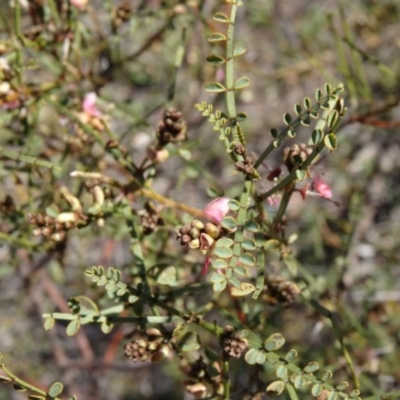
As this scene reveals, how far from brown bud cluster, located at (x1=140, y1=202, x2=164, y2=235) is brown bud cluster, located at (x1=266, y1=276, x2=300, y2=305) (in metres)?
0.24

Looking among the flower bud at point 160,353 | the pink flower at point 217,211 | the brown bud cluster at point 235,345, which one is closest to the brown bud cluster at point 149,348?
the flower bud at point 160,353

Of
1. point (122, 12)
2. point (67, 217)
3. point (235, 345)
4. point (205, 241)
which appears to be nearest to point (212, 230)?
point (205, 241)

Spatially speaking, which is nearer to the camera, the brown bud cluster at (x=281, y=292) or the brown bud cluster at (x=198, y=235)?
the brown bud cluster at (x=198, y=235)

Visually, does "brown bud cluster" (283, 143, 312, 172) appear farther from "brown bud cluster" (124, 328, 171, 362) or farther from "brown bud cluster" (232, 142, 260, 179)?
"brown bud cluster" (124, 328, 171, 362)

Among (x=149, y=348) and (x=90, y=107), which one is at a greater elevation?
(x=90, y=107)

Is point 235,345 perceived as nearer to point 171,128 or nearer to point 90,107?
point 171,128

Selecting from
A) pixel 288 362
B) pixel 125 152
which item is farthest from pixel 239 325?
pixel 125 152

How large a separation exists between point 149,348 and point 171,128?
356 mm

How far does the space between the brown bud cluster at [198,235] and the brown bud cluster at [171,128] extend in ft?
0.81

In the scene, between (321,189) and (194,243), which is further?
(321,189)

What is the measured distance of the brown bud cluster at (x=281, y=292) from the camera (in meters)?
1.11

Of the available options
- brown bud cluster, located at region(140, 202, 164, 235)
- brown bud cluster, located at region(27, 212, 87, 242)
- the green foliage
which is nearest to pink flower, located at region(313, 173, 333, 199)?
the green foliage

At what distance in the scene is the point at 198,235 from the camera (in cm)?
82

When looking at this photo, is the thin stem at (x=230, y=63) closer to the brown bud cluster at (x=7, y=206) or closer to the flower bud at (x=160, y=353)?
the flower bud at (x=160, y=353)
